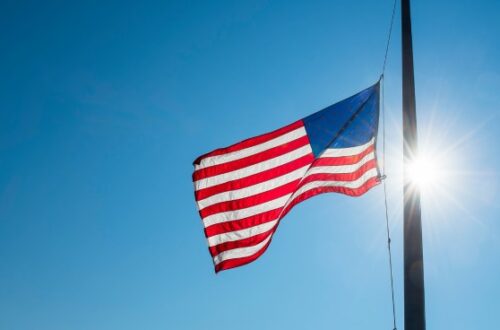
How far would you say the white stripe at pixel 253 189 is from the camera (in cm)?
917

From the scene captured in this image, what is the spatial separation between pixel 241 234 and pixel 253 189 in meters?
0.87

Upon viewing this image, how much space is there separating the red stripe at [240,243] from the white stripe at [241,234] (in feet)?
0.17

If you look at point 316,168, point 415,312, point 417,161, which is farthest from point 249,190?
point 415,312

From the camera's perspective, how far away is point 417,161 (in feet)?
19.7

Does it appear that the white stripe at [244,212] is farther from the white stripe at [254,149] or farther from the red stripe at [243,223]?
the white stripe at [254,149]

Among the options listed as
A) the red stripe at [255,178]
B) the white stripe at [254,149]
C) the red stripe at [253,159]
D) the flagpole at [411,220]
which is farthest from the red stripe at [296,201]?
the flagpole at [411,220]

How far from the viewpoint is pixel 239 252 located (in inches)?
357

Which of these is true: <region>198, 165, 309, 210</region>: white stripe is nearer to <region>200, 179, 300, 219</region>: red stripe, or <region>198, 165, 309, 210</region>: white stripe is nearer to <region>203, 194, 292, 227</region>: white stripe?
<region>200, 179, 300, 219</region>: red stripe

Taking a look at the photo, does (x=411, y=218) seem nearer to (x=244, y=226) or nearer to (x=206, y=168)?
(x=244, y=226)

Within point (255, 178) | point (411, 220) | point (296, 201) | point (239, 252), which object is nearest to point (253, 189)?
point (255, 178)

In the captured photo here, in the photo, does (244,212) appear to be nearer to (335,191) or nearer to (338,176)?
(335,191)

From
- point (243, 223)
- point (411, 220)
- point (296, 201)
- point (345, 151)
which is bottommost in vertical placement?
point (411, 220)

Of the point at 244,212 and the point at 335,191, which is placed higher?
the point at 335,191

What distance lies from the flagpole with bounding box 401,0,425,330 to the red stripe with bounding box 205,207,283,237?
3494 millimetres
